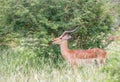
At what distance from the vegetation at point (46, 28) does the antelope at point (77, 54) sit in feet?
0.56

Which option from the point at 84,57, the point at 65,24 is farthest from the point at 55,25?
the point at 84,57

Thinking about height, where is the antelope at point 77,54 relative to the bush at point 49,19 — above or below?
below

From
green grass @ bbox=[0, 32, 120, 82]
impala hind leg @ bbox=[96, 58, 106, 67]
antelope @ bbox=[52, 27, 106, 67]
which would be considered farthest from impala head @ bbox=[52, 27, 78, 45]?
impala hind leg @ bbox=[96, 58, 106, 67]

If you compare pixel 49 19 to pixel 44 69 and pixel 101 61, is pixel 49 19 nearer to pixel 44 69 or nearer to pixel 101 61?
pixel 44 69

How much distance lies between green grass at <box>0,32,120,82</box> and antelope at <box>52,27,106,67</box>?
0.19 meters

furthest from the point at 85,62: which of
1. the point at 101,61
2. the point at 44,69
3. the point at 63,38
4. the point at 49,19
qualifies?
the point at 49,19

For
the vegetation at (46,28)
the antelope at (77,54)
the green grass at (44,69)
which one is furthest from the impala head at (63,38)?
the green grass at (44,69)

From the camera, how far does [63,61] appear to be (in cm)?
992

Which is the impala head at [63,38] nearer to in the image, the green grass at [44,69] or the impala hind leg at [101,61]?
the green grass at [44,69]

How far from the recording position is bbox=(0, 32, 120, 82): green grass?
23.8 feet

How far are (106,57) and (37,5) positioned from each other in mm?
1926

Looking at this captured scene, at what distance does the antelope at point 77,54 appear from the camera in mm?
9312

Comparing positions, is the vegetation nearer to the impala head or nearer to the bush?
the bush

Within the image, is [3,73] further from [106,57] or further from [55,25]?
[106,57]
